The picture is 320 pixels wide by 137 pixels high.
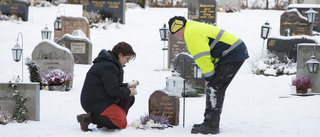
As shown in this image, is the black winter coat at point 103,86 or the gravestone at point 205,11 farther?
the gravestone at point 205,11

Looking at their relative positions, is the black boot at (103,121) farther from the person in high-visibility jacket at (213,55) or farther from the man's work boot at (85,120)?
the person in high-visibility jacket at (213,55)

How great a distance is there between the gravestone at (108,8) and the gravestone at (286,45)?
9.60 metres

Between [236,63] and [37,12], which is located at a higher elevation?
[37,12]

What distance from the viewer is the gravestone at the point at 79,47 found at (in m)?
12.9

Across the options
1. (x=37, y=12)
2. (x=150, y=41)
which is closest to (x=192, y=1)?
(x=150, y=41)

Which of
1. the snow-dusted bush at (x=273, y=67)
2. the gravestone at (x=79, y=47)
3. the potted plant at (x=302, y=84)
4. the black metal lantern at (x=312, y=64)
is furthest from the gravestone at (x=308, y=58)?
the gravestone at (x=79, y=47)

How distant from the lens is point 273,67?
481 inches

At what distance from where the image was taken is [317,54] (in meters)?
9.27

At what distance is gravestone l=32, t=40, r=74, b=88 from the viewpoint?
9766mm

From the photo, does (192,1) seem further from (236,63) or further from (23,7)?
(236,63)

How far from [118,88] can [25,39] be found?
12.1 meters

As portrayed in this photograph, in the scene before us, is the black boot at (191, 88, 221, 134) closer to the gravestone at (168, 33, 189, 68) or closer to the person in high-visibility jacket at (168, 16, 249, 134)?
the person in high-visibility jacket at (168, 16, 249, 134)

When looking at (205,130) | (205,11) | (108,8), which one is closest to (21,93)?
(205,130)

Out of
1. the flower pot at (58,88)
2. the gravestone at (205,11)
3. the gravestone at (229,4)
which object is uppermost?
the gravestone at (229,4)
